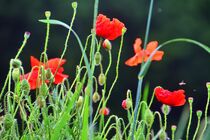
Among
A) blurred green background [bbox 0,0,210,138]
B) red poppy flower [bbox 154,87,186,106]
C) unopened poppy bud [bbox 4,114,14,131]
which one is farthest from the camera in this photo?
blurred green background [bbox 0,0,210,138]

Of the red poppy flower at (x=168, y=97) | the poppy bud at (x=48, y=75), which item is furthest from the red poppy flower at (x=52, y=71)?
the red poppy flower at (x=168, y=97)

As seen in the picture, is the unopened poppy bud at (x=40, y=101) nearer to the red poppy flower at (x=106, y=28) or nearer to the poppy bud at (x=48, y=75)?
the poppy bud at (x=48, y=75)

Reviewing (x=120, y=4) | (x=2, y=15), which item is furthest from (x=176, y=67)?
(x=2, y=15)

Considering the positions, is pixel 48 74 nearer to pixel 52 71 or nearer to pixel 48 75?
pixel 48 75

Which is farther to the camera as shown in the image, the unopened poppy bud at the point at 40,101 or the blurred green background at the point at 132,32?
the blurred green background at the point at 132,32

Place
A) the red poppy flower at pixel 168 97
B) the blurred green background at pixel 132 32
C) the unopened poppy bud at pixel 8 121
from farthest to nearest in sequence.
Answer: the blurred green background at pixel 132 32, the red poppy flower at pixel 168 97, the unopened poppy bud at pixel 8 121

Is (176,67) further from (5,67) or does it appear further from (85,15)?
(5,67)

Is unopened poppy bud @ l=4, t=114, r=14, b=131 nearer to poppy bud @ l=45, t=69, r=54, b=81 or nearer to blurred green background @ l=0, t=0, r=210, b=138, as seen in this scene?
poppy bud @ l=45, t=69, r=54, b=81

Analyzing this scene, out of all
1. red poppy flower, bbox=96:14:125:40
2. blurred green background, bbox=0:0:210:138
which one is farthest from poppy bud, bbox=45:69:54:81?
blurred green background, bbox=0:0:210:138

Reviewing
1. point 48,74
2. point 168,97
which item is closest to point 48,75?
point 48,74
